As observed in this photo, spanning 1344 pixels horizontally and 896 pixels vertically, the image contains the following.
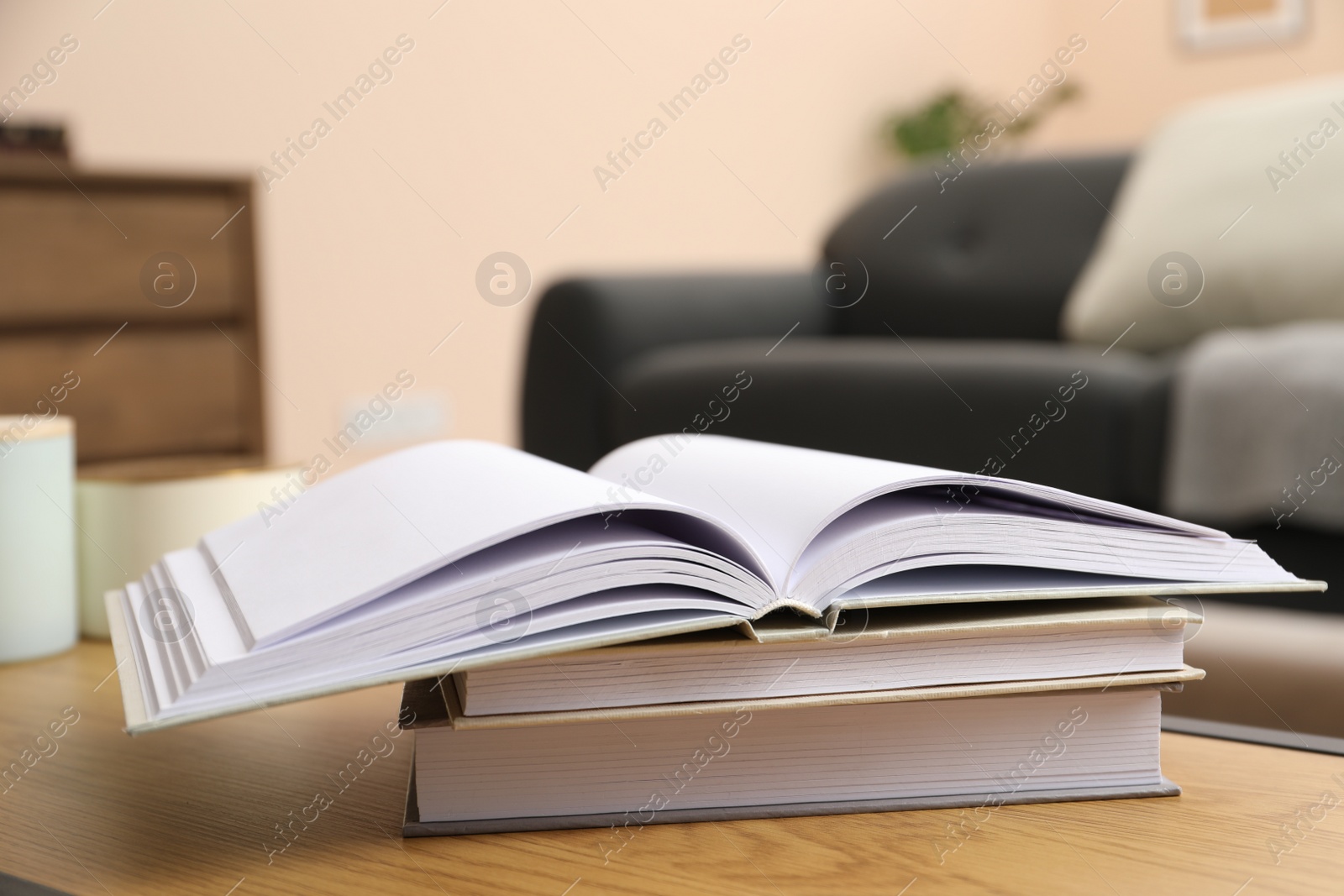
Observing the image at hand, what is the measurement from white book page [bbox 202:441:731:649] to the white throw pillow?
161 cm

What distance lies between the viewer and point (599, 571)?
0.41 m

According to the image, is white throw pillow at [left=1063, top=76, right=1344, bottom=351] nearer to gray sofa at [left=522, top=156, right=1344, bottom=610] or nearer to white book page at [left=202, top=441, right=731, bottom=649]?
gray sofa at [left=522, top=156, right=1344, bottom=610]

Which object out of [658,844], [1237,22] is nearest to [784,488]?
[658,844]

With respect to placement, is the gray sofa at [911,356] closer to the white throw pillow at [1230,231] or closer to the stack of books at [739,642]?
the white throw pillow at [1230,231]

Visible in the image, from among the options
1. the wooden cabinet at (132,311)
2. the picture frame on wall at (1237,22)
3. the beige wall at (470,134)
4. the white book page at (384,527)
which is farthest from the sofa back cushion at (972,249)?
the picture frame on wall at (1237,22)

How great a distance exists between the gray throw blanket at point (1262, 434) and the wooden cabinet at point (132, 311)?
2050 millimetres

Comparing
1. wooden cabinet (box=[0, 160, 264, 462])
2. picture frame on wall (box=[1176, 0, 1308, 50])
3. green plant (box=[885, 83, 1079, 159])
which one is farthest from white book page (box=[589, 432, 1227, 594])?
picture frame on wall (box=[1176, 0, 1308, 50])

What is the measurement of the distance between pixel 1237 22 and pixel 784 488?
5485mm

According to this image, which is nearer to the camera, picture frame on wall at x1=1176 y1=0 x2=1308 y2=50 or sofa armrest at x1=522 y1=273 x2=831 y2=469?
sofa armrest at x1=522 y1=273 x2=831 y2=469

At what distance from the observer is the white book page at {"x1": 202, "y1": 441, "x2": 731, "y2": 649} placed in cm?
41

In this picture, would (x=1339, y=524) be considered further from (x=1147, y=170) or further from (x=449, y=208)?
(x=449, y=208)

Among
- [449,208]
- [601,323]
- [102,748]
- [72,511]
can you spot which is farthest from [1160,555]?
[449,208]

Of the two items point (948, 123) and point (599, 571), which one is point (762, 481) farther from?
point (948, 123)

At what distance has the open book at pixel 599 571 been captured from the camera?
39 centimetres
